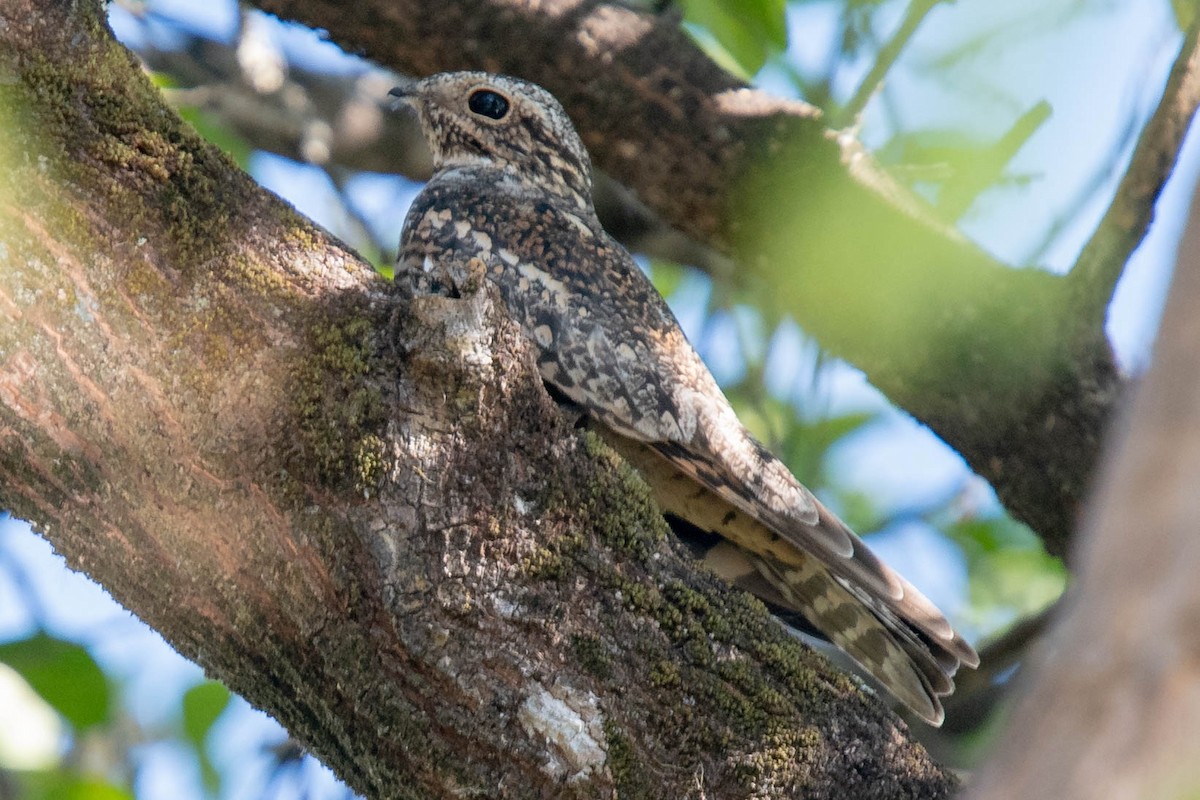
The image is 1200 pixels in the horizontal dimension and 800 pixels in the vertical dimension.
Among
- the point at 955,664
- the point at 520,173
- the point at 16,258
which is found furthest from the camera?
the point at 520,173

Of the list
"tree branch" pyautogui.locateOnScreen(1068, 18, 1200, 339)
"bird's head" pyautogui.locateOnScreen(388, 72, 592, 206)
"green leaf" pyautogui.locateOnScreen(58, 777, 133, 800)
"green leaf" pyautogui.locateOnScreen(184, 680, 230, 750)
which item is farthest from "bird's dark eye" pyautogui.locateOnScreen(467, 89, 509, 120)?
"green leaf" pyautogui.locateOnScreen(58, 777, 133, 800)

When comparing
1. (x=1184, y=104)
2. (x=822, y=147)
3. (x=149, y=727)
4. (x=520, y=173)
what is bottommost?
(x=149, y=727)

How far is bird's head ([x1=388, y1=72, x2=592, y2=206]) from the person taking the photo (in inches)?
153

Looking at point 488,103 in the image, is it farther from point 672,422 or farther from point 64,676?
point 64,676

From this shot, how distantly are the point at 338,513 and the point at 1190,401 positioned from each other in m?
1.70

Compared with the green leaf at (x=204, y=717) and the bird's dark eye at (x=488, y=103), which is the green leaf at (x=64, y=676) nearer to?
the green leaf at (x=204, y=717)

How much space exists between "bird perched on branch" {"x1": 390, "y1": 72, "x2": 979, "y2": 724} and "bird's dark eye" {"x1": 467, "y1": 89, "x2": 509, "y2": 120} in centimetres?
48

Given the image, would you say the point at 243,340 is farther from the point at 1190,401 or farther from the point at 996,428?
the point at 996,428

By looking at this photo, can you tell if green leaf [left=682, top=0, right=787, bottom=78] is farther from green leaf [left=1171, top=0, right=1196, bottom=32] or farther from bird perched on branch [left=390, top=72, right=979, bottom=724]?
green leaf [left=1171, top=0, right=1196, bottom=32]

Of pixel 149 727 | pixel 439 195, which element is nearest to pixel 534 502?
pixel 439 195

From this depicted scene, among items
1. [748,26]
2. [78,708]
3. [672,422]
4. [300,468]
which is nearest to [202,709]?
[78,708]

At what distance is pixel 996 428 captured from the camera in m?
3.64

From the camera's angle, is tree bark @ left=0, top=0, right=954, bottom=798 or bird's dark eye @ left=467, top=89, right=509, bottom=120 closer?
tree bark @ left=0, top=0, right=954, bottom=798

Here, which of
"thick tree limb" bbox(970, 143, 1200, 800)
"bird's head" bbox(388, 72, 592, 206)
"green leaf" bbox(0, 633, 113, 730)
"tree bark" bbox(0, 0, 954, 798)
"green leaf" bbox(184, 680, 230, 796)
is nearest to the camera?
"thick tree limb" bbox(970, 143, 1200, 800)
